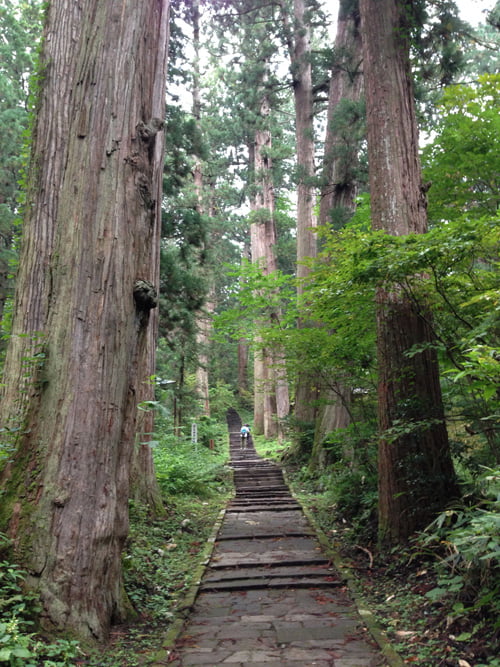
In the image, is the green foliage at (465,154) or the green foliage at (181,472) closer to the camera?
the green foliage at (465,154)

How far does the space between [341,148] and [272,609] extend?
9.93 m

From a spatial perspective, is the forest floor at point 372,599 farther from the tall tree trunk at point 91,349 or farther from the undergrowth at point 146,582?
the tall tree trunk at point 91,349

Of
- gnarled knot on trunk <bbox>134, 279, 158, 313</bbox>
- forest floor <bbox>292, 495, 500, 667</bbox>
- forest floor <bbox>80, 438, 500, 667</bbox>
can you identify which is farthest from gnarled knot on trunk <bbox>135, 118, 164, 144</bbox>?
forest floor <bbox>292, 495, 500, 667</bbox>

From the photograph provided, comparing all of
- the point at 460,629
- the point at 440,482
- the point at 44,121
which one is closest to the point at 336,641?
the point at 460,629

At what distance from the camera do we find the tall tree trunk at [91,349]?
3799mm

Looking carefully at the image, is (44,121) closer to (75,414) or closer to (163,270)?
(75,414)

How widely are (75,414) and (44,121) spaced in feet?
12.2

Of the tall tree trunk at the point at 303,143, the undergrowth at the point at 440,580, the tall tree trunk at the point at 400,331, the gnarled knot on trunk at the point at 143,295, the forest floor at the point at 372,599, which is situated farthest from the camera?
the tall tree trunk at the point at 303,143

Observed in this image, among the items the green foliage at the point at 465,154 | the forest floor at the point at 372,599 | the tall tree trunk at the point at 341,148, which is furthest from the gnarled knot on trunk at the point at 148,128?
the tall tree trunk at the point at 341,148

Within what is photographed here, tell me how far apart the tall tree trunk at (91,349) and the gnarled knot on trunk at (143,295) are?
0.01 m

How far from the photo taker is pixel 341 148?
11.8 meters

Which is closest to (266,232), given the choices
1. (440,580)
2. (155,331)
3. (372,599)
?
(155,331)

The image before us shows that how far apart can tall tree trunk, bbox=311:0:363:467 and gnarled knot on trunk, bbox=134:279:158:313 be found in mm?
7138

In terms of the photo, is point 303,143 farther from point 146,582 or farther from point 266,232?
point 146,582
